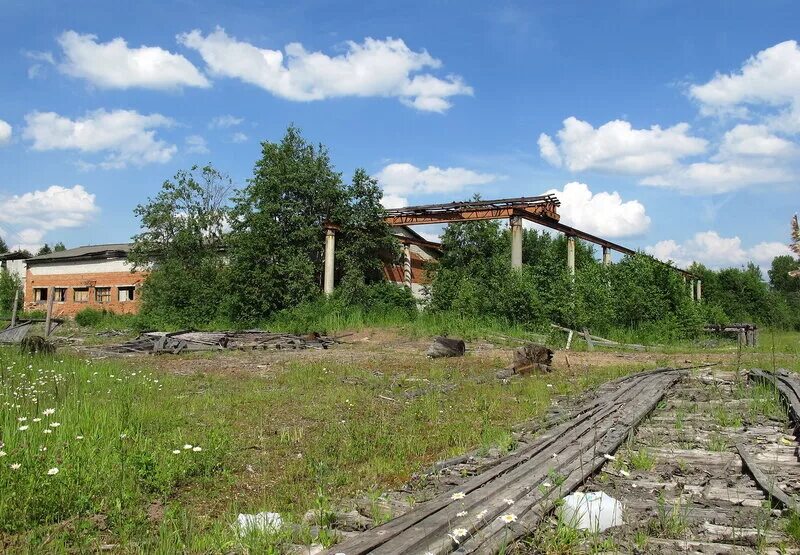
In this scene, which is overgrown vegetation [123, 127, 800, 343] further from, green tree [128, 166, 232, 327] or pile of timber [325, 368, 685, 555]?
pile of timber [325, 368, 685, 555]

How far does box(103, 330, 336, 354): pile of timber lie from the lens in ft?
61.4

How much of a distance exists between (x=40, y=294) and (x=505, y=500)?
4275 centimetres

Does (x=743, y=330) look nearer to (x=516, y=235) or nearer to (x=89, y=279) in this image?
(x=516, y=235)

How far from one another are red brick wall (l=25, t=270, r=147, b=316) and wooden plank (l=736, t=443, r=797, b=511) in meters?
32.3

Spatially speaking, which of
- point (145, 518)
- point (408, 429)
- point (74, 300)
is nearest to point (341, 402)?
point (408, 429)

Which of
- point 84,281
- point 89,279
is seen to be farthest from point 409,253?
point 84,281

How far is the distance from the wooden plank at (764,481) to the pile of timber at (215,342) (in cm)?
1517

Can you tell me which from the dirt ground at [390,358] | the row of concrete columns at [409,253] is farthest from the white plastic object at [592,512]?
the row of concrete columns at [409,253]

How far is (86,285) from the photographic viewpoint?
1433 inches

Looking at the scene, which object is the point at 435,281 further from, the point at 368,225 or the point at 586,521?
the point at 586,521

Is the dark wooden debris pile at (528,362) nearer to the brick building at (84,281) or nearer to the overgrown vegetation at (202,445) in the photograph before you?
the overgrown vegetation at (202,445)

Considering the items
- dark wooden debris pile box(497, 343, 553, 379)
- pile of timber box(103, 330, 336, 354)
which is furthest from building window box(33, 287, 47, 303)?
dark wooden debris pile box(497, 343, 553, 379)

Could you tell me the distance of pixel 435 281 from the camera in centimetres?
2750

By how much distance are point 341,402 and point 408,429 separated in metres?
2.00
